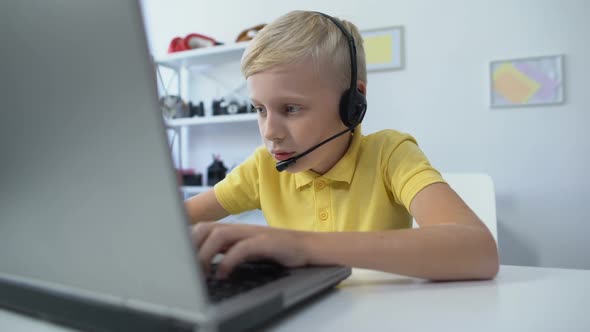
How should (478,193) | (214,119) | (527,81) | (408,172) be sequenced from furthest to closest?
1. (214,119)
2. (527,81)
3. (478,193)
4. (408,172)

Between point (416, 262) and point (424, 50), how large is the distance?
174 cm

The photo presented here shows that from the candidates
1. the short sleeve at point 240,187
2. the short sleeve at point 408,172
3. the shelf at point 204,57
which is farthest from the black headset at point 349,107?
the shelf at point 204,57

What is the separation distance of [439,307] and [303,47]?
1.73 ft

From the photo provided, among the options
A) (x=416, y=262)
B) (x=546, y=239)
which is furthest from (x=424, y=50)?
(x=416, y=262)

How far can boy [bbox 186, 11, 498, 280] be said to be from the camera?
0.67m

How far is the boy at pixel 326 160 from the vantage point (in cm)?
67

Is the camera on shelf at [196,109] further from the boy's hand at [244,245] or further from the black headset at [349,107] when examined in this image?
the boy's hand at [244,245]

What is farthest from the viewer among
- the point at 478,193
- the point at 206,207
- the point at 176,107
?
the point at 176,107

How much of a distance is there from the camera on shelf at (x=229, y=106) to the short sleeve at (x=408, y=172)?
155 centimetres

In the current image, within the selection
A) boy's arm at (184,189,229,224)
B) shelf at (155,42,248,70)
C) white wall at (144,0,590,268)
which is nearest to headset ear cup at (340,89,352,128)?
boy's arm at (184,189,229,224)

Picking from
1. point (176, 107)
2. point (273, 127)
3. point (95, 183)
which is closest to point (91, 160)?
point (95, 183)

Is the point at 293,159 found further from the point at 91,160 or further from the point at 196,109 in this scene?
the point at 196,109

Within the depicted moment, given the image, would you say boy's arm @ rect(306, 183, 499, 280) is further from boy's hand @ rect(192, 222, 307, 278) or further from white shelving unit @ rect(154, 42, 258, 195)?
white shelving unit @ rect(154, 42, 258, 195)

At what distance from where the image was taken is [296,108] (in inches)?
31.2
